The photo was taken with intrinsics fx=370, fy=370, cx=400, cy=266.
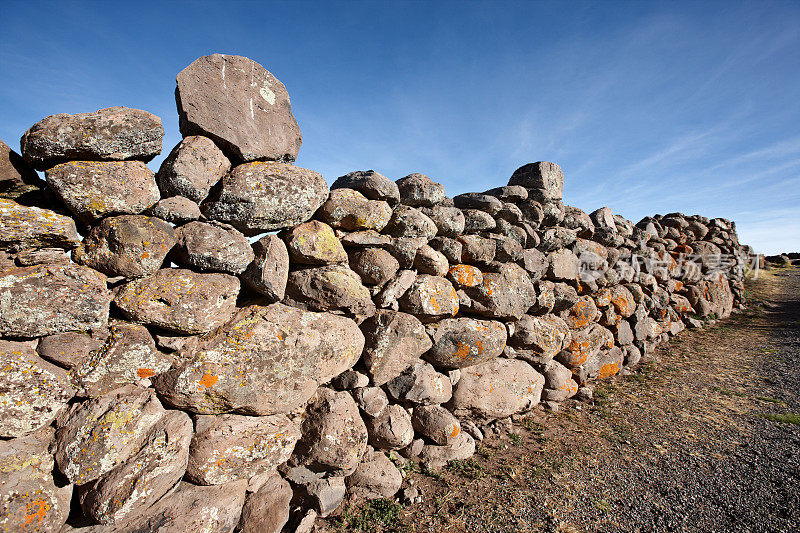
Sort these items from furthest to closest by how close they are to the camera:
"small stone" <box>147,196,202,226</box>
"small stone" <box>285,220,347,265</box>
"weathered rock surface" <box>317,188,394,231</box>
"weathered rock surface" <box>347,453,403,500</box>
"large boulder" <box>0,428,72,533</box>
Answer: "weathered rock surface" <box>317,188,394,231</box>
"weathered rock surface" <box>347,453,403,500</box>
"small stone" <box>285,220,347,265</box>
"small stone" <box>147,196,202,226</box>
"large boulder" <box>0,428,72,533</box>

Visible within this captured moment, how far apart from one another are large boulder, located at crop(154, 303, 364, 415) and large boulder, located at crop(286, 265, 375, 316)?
0.40ft

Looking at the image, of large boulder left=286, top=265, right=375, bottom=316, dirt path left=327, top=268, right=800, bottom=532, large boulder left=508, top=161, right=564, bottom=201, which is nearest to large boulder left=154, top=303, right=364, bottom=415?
large boulder left=286, top=265, right=375, bottom=316

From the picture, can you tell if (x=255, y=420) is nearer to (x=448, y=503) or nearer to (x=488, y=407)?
(x=448, y=503)

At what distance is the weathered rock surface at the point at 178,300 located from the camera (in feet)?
9.21

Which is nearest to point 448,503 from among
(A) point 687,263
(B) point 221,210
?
(B) point 221,210

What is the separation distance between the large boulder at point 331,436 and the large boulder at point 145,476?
101cm

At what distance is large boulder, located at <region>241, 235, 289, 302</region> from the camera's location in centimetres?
326

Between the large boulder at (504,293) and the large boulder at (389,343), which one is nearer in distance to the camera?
the large boulder at (389,343)

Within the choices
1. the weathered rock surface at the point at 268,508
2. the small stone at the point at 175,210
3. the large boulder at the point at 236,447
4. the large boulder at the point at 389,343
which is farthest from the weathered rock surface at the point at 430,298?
the small stone at the point at 175,210

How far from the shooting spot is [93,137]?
2822mm

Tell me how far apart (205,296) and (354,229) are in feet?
5.34

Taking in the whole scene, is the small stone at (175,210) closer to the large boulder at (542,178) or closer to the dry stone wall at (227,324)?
the dry stone wall at (227,324)

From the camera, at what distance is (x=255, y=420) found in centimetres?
320

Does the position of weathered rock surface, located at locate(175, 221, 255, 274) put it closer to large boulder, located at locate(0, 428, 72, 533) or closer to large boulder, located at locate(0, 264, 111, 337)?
large boulder, located at locate(0, 264, 111, 337)
